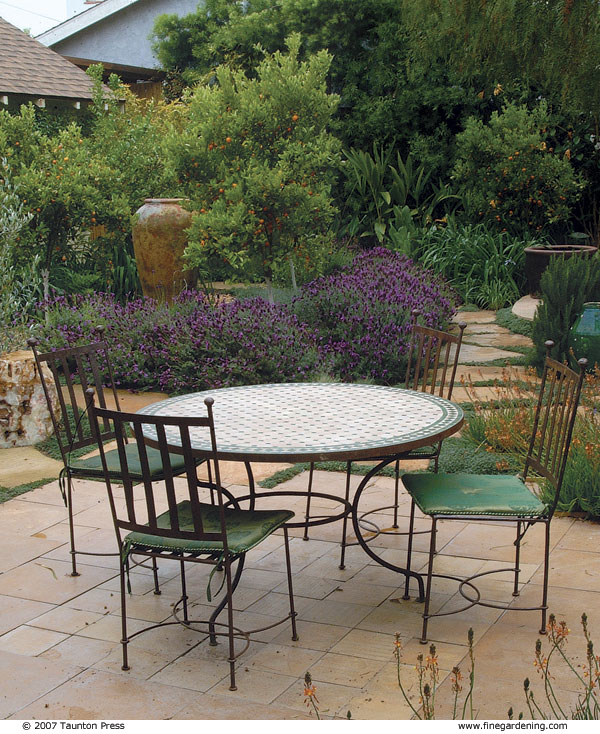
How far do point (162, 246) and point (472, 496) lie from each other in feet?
21.1

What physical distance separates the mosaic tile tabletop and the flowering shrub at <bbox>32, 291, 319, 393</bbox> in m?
2.56

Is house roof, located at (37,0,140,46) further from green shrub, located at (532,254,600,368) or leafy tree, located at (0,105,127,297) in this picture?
green shrub, located at (532,254,600,368)

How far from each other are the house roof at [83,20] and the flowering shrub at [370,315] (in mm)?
11191

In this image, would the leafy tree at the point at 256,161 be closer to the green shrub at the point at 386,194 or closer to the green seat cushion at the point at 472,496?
the green shrub at the point at 386,194

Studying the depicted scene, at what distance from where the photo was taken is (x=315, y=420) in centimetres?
354

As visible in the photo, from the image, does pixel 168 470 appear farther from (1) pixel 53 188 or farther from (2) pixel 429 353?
(1) pixel 53 188

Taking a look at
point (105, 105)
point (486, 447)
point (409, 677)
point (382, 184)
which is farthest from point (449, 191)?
point (409, 677)

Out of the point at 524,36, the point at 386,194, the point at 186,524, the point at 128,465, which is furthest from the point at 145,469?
the point at 386,194

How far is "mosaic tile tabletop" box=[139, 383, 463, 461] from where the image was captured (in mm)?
3111

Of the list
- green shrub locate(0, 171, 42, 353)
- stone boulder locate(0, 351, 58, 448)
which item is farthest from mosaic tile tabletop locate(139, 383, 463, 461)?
green shrub locate(0, 171, 42, 353)

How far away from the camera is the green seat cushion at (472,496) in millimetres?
3137

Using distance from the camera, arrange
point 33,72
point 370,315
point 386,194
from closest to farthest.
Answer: point 370,315 < point 33,72 < point 386,194

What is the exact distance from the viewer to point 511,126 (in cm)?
1149

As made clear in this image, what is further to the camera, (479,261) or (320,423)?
(479,261)
